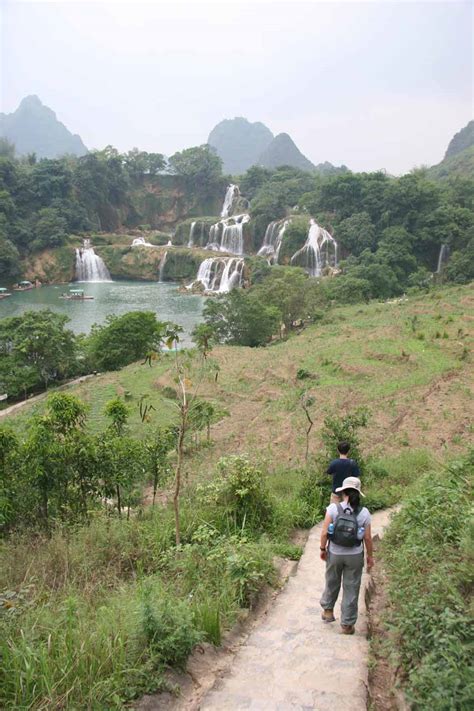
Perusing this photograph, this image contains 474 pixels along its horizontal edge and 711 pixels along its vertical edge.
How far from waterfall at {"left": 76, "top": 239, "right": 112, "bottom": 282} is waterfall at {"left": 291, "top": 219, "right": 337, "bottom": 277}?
785 inches

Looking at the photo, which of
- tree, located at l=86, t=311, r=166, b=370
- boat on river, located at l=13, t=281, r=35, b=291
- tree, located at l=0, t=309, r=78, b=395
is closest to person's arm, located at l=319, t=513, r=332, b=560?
tree, located at l=0, t=309, r=78, b=395

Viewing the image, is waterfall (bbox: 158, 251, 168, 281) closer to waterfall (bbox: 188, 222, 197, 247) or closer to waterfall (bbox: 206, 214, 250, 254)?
waterfall (bbox: 206, 214, 250, 254)

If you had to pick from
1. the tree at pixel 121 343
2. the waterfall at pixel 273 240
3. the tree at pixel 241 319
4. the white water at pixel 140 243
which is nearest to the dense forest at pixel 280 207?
the waterfall at pixel 273 240

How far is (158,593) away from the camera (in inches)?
148

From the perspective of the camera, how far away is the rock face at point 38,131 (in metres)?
165

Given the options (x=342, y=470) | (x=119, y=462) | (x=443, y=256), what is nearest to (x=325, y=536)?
(x=342, y=470)

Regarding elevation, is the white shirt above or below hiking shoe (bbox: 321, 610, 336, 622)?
above

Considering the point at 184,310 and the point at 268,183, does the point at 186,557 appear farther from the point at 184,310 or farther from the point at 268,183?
the point at 268,183

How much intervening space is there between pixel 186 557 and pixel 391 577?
5.60 ft

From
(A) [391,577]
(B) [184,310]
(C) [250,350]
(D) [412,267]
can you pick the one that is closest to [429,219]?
(D) [412,267]

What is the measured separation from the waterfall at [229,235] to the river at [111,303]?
7.01 m

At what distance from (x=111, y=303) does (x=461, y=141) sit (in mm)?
89970

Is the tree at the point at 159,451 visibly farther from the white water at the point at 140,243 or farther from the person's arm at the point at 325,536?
the white water at the point at 140,243

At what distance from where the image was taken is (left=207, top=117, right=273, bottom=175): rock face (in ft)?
560
